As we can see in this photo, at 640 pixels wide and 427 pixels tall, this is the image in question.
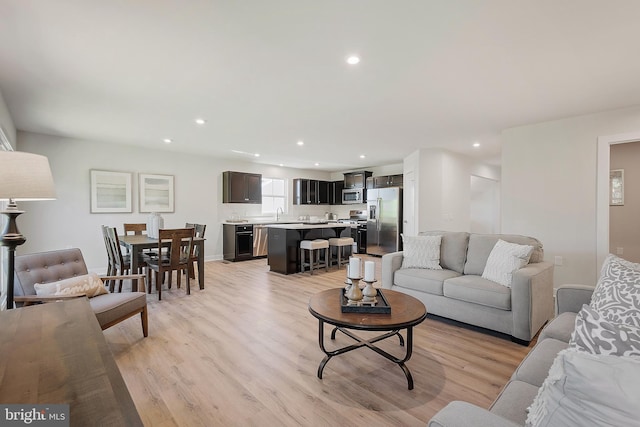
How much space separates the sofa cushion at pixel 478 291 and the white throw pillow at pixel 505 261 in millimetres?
71

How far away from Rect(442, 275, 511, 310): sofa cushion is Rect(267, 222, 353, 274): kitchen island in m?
3.02

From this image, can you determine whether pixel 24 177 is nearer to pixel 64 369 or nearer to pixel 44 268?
pixel 64 369

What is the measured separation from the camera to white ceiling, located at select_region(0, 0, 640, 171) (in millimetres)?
1897

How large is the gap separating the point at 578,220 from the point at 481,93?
2368 mm

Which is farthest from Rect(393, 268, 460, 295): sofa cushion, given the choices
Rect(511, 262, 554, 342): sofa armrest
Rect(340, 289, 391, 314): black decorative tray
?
Rect(340, 289, 391, 314): black decorative tray

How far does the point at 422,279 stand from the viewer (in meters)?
3.30

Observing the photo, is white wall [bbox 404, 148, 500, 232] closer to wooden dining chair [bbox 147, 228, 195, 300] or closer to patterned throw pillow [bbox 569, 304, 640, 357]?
wooden dining chair [bbox 147, 228, 195, 300]

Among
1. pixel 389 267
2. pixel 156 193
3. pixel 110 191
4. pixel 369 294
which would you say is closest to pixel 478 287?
pixel 389 267

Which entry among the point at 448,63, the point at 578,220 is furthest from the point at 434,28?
the point at 578,220

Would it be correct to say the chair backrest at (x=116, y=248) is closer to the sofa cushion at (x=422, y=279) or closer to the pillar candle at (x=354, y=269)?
the pillar candle at (x=354, y=269)

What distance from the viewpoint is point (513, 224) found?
459 cm

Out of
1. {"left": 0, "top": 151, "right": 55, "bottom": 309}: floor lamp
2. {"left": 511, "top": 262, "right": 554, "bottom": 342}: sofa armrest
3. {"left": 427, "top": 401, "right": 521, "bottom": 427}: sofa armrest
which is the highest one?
{"left": 0, "top": 151, "right": 55, "bottom": 309}: floor lamp

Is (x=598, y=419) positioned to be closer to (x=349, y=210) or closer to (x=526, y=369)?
(x=526, y=369)

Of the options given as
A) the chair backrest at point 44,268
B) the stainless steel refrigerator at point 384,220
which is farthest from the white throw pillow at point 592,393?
the stainless steel refrigerator at point 384,220
